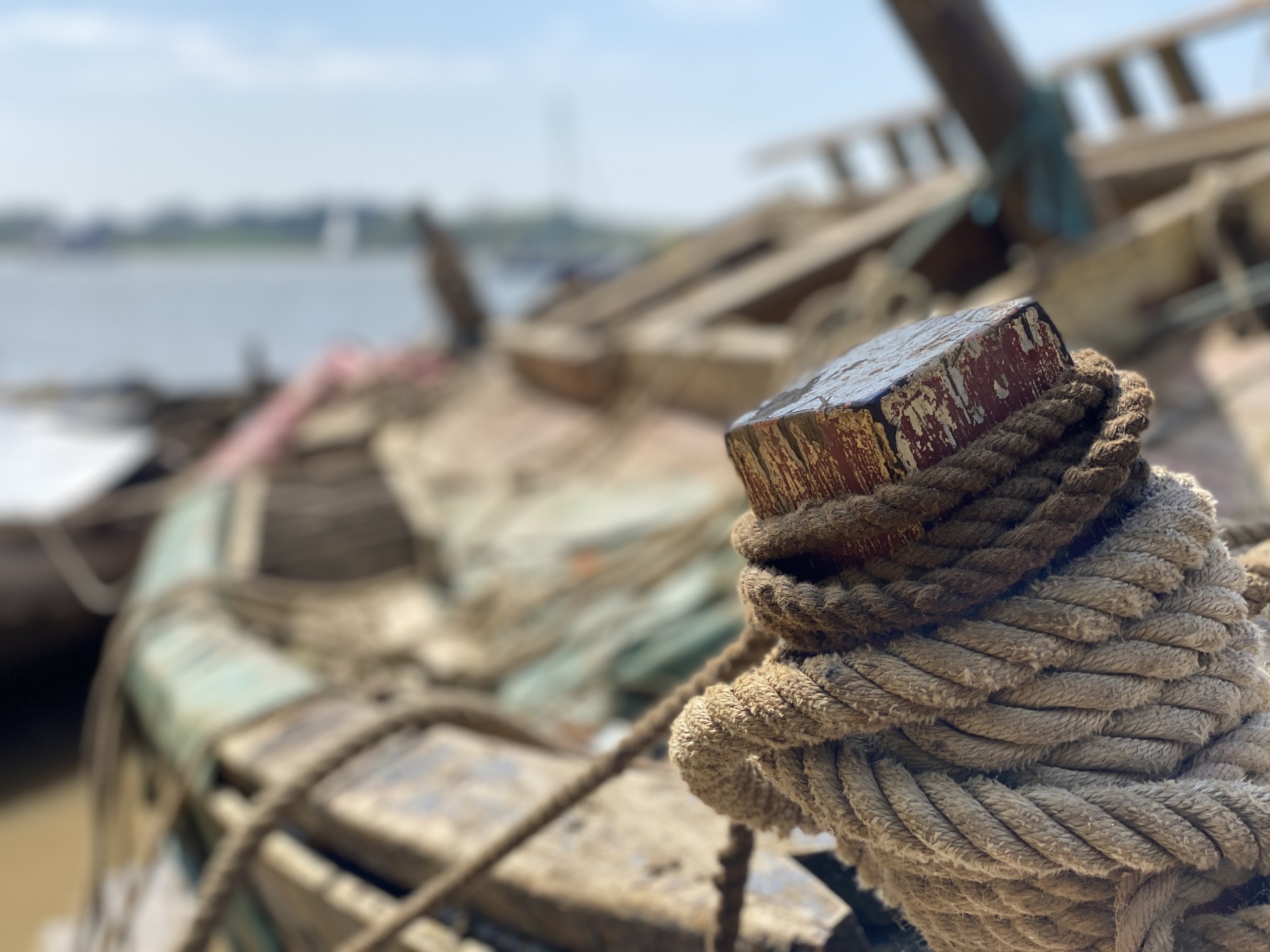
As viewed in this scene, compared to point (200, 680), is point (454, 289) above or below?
below

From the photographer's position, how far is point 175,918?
2.90 metres

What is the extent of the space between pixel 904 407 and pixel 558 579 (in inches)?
115

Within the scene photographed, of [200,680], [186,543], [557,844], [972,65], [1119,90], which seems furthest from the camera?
[1119,90]

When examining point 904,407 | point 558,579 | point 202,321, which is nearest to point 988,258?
point 558,579

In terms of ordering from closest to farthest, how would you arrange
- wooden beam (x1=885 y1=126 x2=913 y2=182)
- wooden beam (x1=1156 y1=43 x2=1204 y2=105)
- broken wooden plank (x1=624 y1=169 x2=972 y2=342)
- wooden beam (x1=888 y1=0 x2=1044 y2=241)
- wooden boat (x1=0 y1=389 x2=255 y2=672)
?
wooden beam (x1=888 y1=0 x2=1044 y2=241) < broken wooden plank (x1=624 y1=169 x2=972 y2=342) < wooden boat (x1=0 y1=389 x2=255 y2=672) < wooden beam (x1=1156 y1=43 x2=1204 y2=105) < wooden beam (x1=885 y1=126 x2=913 y2=182)

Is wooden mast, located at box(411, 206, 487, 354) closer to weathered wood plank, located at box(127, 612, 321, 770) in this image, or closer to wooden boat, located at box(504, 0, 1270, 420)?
wooden boat, located at box(504, 0, 1270, 420)

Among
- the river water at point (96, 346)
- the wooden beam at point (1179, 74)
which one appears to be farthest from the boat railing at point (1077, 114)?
the river water at point (96, 346)

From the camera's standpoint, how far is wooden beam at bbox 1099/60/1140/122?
23.5 ft

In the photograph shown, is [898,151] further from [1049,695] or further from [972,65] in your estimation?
[1049,695]

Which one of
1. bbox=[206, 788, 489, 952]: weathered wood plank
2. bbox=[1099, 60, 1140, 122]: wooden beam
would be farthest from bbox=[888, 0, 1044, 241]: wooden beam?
bbox=[1099, 60, 1140, 122]: wooden beam

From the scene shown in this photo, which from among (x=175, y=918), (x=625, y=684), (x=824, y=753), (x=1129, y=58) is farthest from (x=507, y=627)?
(x=1129, y=58)

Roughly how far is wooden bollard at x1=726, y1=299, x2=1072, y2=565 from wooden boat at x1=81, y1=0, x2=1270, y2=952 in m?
0.57

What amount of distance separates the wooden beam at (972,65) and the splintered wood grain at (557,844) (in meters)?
2.79

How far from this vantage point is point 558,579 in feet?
11.9
